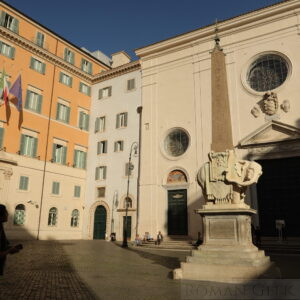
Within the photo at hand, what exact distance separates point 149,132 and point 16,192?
11.6 meters

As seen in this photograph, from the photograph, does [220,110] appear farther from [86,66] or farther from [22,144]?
[86,66]

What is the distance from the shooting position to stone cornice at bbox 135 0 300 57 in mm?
23266

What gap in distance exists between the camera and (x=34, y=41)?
95.5 ft

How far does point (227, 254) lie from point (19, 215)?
69.6 ft

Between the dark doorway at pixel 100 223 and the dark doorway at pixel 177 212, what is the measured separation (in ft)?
24.2

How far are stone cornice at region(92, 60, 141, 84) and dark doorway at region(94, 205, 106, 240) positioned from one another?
512 inches

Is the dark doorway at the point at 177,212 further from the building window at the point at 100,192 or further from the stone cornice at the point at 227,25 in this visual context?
the stone cornice at the point at 227,25

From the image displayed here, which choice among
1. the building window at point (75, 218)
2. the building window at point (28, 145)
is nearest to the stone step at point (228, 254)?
the building window at point (28, 145)

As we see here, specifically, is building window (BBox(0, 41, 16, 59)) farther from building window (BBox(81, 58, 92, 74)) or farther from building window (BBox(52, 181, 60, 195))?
building window (BBox(52, 181, 60, 195))

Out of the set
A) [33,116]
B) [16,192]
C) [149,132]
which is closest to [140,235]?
[149,132]

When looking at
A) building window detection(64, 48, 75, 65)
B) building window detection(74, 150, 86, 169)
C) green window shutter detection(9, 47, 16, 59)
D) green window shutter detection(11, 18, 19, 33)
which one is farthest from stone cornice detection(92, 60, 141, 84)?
green window shutter detection(9, 47, 16, 59)

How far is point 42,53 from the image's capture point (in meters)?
29.3

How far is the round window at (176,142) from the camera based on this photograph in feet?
86.3

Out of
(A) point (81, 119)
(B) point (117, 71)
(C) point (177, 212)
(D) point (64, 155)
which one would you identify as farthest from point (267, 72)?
(D) point (64, 155)
